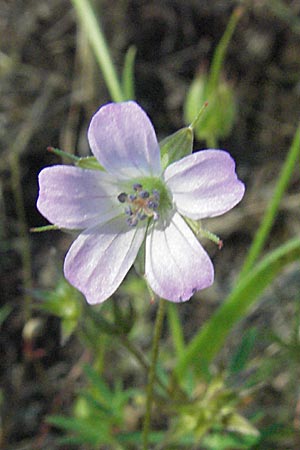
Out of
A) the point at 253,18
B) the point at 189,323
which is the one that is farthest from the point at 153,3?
the point at 189,323

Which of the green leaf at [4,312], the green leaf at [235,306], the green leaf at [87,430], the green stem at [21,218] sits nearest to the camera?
the green leaf at [235,306]

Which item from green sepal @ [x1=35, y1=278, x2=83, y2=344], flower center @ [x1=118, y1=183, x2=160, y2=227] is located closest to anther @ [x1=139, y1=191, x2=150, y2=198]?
flower center @ [x1=118, y1=183, x2=160, y2=227]

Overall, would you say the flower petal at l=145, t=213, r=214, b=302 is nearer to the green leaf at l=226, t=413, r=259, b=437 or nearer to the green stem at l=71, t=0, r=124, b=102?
the green leaf at l=226, t=413, r=259, b=437

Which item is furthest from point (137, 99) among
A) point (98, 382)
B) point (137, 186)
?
point (137, 186)

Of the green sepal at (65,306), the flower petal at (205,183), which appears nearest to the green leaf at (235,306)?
the green sepal at (65,306)

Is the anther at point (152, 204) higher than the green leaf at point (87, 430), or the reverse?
the anther at point (152, 204)

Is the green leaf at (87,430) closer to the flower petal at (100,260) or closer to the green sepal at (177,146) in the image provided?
the flower petal at (100,260)
